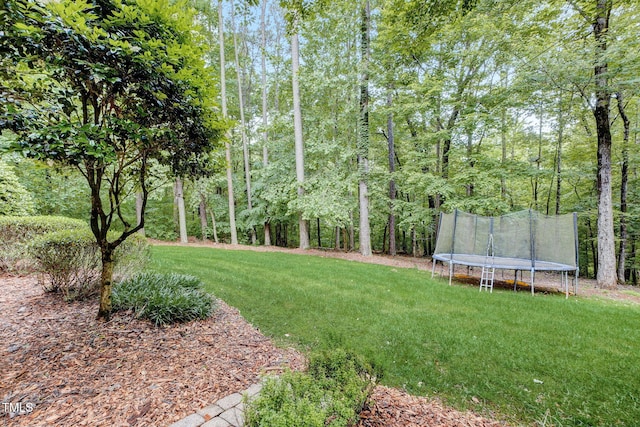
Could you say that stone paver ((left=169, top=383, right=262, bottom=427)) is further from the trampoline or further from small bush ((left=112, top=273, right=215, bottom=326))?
the trampoline

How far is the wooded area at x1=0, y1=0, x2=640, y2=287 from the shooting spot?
324 cm

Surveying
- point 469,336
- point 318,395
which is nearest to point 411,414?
point 318,395

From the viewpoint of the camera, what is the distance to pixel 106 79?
1851mm

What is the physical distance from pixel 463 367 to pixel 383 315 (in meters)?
1.36

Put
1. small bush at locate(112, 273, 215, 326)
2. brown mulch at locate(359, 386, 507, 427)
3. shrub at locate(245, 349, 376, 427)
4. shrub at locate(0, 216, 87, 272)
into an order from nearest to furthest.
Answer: shrub at locate(245, 349, 376, 427) < brown mulch at locate(359, 386, 507, 427) < small bush at locate(112, 273, 215, 326) < shrub at locate(0, 216, 87, 272)

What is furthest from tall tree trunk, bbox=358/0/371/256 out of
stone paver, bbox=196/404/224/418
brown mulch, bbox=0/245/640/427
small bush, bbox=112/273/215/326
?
stone paver, bbox=196/404/224/418

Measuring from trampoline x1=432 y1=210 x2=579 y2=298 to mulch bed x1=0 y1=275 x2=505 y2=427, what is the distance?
494 cm

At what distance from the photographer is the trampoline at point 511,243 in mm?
6094

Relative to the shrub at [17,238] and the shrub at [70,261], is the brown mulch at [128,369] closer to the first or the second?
the shrub at [70,261]

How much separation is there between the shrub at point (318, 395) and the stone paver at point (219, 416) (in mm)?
270

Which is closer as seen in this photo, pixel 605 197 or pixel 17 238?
pixel 17 238

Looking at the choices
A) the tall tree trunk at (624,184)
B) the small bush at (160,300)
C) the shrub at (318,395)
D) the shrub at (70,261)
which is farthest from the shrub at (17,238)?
the tall tree trunk at (624,184)

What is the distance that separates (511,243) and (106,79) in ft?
27.6

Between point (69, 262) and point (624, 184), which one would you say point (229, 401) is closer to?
point (69, 262)
